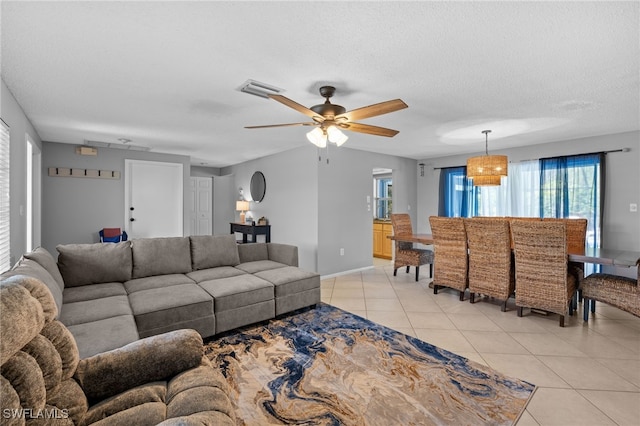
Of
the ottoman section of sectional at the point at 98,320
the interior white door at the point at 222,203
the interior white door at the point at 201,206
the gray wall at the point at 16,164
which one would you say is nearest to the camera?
the ottoman section of sectional at the point at 98,320

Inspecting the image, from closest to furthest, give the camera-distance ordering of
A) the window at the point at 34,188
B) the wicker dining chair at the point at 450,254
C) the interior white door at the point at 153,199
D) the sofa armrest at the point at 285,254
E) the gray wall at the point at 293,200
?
the wicker dining chair at the point at 450,254 → the sofa armrest at the point at 285,254 → the window at the point at 34,188 → the gray wall at the point at 293,200 → the interior white door at the point at 153,199

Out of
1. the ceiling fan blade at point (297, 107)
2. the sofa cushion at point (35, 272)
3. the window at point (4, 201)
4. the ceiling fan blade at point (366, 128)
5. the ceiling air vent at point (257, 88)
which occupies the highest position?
the ceiling air vent at point (257, 88)

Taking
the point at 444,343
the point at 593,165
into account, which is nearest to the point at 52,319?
the point at 444,343

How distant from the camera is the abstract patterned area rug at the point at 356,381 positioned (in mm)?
1828

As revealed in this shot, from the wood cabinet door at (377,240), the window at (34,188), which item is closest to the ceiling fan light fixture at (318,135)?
the window at (34,188)

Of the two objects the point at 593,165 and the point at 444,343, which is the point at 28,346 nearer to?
the point at 444,343

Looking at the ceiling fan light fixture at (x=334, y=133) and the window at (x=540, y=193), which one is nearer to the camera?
the ceiling fan light fixture at (x=334, y=133)

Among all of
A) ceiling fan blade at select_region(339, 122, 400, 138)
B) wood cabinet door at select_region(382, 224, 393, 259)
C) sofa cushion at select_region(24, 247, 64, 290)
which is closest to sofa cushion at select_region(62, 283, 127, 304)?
sofa cushion at select_region(24, 247, 64, 290)

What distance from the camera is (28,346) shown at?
3.34 feet

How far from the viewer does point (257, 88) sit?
105 inches

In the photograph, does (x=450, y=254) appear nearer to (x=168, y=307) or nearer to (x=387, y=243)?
(x=387, y=243)

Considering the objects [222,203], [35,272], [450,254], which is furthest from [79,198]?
[450,254]

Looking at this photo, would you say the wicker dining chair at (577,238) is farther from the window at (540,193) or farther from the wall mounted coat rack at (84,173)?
the wall mounted coat rack at (84,173)

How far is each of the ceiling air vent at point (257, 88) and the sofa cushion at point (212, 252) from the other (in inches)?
73.8
